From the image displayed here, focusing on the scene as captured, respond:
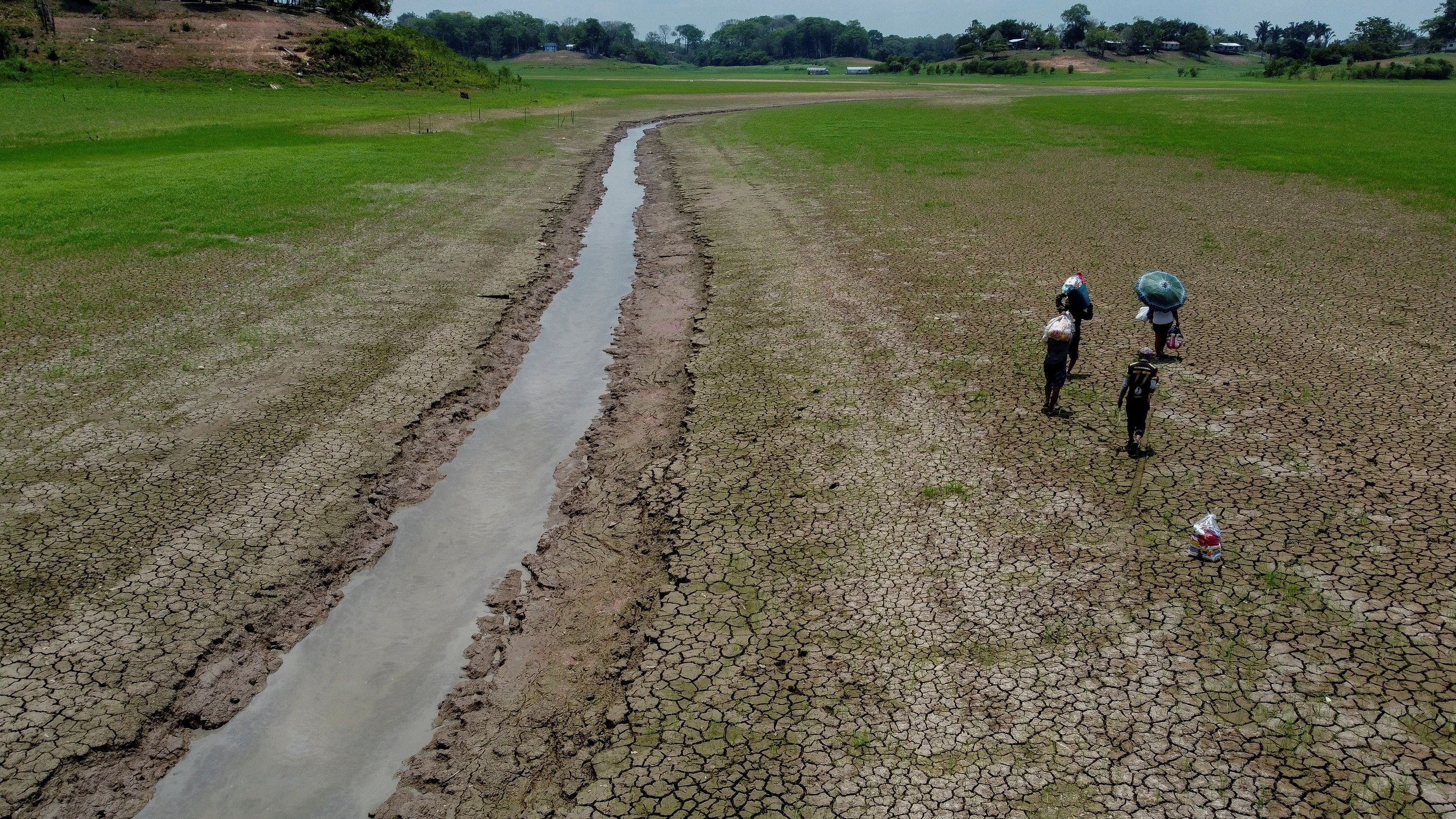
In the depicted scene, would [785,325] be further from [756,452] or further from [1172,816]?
[1172,816]

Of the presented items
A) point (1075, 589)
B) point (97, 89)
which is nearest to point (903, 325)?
point (1075, 589)

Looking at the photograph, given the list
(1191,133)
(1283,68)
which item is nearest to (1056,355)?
(1191,133)

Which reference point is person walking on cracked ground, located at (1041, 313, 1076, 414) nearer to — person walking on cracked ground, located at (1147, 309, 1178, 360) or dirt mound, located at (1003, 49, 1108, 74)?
person walking on cracked ground, located at (1147, 309, 1178, 360)

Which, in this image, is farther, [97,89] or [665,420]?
[97,89]

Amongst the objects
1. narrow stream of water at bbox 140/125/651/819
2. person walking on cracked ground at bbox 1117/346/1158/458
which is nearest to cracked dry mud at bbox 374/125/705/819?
narrow stream of water at bbox 140/125/651/819

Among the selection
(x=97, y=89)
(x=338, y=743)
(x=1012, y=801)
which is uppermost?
(x=97, y=89)

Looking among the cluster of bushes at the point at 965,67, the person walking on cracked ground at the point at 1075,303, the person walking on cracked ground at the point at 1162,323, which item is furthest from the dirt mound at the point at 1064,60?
the person walking on cracked ground at the point at 1075,303

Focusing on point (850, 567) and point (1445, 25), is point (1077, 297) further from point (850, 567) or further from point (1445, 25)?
point (1445, 25)
